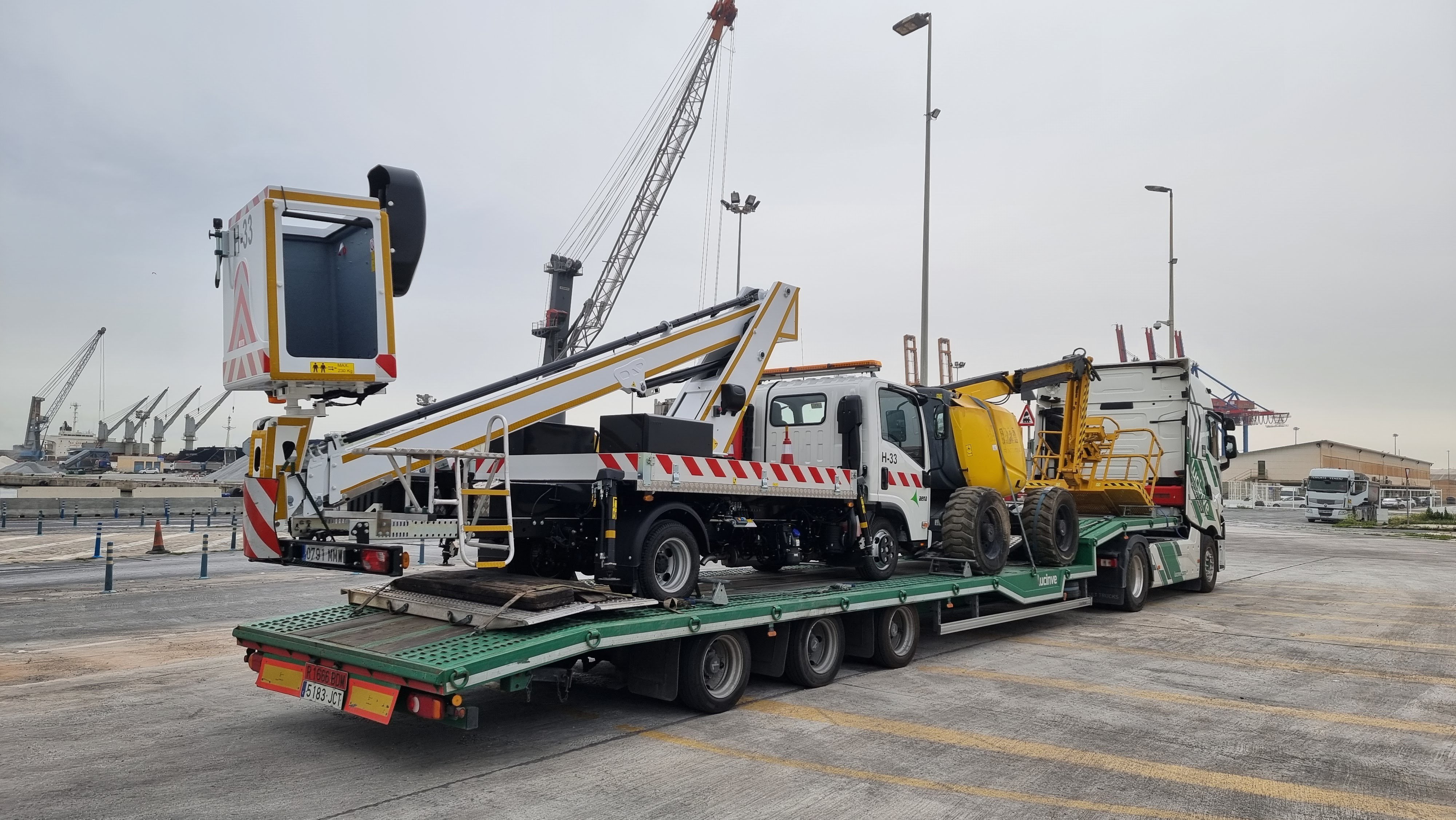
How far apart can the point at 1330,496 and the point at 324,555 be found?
52579 mm

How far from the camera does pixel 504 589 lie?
6.71 metres

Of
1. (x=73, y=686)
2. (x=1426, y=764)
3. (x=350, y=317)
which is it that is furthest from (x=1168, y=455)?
(x=73, y=686)

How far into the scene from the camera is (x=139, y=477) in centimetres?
6544

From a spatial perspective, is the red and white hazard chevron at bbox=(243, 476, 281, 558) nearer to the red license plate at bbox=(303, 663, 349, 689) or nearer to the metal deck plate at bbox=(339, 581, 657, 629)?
the red license plate at bbox=(303, 663, 349, 689)

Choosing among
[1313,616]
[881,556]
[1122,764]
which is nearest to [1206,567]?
[1313,616]

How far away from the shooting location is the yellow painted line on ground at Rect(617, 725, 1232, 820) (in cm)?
526

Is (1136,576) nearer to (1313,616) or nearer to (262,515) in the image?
(1313,616)

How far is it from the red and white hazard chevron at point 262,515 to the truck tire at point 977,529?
6892 mm

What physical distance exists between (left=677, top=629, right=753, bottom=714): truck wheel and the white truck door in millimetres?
2594

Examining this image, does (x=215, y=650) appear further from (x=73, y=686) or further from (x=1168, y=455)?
(x=1168, y=455)

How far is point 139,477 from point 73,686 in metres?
67.1

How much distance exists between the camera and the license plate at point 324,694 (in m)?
6.05

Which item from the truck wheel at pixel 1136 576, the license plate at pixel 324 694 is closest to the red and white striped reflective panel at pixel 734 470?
the license plate at pixel 324 694

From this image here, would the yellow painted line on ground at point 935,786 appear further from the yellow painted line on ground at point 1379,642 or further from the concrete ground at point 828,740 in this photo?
the yellow painted line on ground at point 1379,642
